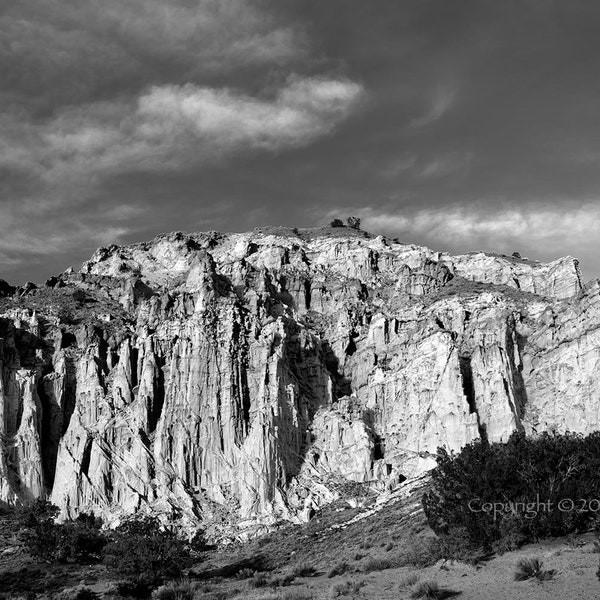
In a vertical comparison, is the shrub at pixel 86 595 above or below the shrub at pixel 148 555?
below

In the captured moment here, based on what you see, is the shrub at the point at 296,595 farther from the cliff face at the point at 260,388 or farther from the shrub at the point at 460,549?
the cliff face at the point at 260,388

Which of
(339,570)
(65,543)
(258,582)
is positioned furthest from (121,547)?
(339,570)

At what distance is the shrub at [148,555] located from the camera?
Answer: 48.6 meters

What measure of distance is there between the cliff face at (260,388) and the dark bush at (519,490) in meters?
37.5

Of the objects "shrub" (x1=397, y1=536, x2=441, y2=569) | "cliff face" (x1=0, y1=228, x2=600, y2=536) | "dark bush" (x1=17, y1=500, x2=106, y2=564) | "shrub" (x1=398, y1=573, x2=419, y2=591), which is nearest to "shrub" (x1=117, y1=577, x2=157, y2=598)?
"shrub" (x1=397, y1=536, x2=441, y2=569)

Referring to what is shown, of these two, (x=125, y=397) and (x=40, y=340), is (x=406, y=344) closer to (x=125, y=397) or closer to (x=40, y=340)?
(x=125, y=397)

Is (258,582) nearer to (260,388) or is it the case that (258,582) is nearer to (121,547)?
(121,547)

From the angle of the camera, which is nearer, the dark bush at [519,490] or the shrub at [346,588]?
the shrub at [346,588]

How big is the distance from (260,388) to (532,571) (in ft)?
206

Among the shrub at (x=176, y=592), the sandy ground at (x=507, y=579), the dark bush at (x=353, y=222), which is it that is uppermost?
the dark bush at (x=353, y=222)

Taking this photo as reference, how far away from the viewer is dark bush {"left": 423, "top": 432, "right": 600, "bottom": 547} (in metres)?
42.8

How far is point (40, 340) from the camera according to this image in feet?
340

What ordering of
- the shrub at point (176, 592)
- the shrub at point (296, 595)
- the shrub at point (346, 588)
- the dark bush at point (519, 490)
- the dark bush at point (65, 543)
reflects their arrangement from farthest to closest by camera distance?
the dark bush at point (65, 543) < the dark bush at point (519, 490) < the shrub at point (176, 592) < the shrub at point (346, 588) < the shrub at point (296, 595)

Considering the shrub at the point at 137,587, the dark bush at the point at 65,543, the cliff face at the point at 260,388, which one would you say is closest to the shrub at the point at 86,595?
the shrub at the point at 137,587
